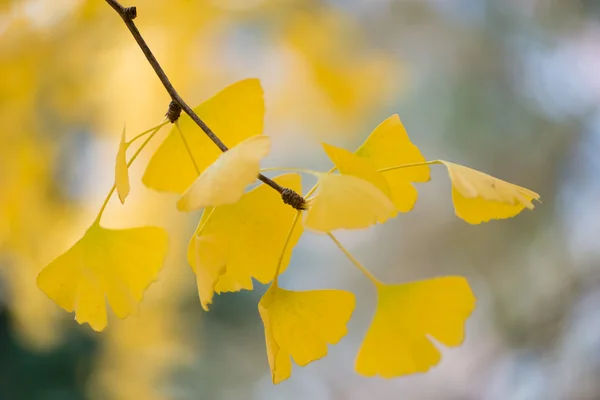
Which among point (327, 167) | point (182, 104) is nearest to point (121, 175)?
point (182, 104)

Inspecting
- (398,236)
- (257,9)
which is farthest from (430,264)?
(257,9)

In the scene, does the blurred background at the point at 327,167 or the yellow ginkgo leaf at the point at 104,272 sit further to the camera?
the blurred background at the point at 327,167

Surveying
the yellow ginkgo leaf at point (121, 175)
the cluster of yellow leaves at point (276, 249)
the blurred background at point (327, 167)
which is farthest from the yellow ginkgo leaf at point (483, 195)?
the blurred background at point (327, 167)

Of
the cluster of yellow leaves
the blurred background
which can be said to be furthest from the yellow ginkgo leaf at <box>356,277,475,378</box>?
the blurred background

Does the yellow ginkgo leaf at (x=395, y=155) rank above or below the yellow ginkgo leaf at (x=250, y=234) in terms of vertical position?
above

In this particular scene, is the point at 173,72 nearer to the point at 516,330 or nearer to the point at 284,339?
the point at 284,339

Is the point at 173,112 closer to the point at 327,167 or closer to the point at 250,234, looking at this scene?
the point at 250,234

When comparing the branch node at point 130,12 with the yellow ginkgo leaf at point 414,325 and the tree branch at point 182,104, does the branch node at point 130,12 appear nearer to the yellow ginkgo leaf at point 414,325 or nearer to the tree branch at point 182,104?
the tree branch at point 182,104
